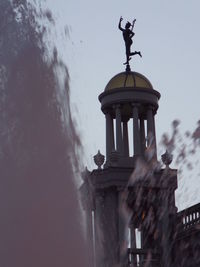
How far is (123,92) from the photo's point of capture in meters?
43.2

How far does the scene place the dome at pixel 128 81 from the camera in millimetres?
43750

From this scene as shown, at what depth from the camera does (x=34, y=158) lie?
2561 cm

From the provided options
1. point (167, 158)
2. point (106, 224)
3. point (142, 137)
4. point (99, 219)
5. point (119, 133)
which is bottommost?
point (106, 224)

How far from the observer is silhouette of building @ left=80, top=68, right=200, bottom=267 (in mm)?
36438

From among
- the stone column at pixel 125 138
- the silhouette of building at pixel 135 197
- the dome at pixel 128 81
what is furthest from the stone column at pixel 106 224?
the dome at pixel 128 81

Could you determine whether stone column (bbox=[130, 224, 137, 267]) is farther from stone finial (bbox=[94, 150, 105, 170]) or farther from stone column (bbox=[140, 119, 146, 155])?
stone column (bbox=[140, 119, 146, 155])

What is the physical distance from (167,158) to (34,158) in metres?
16.4

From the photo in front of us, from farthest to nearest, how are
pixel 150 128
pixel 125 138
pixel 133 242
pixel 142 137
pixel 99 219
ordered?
pixel 125 138, pixel 142 137, pixel 150 128, pixel 133 242, pixel 99 219

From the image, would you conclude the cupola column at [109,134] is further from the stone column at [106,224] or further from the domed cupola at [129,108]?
the stone column at [106,224]

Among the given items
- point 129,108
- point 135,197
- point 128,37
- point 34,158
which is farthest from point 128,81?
point 34,158

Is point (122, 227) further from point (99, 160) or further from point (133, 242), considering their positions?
point (99, 160)

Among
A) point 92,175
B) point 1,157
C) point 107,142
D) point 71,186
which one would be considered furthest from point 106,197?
point 1,157

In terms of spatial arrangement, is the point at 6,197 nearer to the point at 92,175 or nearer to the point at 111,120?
the point at 92,175

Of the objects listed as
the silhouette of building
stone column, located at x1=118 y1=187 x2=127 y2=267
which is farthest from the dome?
stone column, located at x1=118 y1=187 x2=127 y2=267
